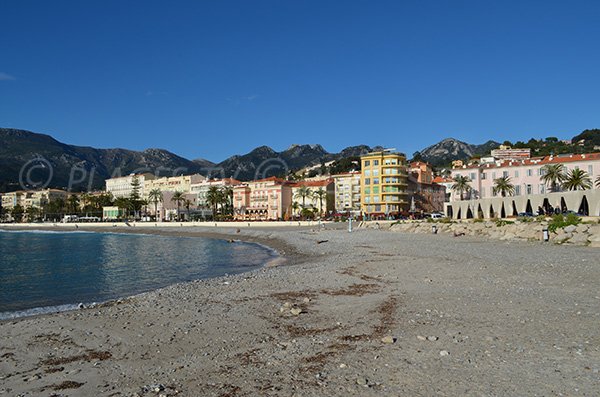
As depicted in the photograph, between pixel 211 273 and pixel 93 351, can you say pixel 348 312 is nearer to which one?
pixel 93 351

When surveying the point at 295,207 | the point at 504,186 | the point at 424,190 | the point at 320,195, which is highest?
the point at 424,190

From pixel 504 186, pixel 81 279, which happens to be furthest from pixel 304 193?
pixel 81 279

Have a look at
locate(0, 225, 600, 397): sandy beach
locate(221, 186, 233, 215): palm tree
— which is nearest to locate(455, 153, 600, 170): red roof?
locate(0, 225, 600, 397): sandy beach

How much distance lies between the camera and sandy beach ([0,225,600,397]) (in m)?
6.01

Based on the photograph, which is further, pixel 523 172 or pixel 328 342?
pixel 523 172

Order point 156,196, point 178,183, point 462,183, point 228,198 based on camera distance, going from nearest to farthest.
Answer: point 462,183 < point 228,198 < point 156,196 < point 178,183

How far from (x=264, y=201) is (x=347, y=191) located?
23696 millimetres

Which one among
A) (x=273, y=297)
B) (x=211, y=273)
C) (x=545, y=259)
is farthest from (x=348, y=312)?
(x=211, y=273)

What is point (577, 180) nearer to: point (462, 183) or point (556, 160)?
point (556, 160)

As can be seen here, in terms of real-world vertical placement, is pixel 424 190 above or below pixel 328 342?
above

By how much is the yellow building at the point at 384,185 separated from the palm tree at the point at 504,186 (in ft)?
68.6

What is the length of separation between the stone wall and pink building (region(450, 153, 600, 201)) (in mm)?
32008

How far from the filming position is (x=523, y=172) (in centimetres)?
7656

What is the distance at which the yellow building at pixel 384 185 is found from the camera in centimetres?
9369
